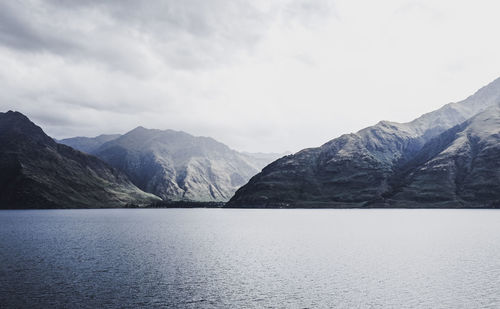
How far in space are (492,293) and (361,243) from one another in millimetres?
73893

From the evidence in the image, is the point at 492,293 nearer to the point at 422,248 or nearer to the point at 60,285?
the point at 422,248

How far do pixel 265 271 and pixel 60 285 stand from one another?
41.9m

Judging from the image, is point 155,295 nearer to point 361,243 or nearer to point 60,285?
point 60,285

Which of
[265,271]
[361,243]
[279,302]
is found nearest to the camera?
[279,302]

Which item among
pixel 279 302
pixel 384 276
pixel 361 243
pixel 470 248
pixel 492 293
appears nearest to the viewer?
pixel 279 302

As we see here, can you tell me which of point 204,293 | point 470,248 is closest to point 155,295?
point 204,293

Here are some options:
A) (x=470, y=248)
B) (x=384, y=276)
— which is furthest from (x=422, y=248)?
(x=384, y=276)

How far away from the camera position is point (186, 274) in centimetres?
8125

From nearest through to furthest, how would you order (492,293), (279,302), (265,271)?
(279,302)
(492,293)
(265,271)

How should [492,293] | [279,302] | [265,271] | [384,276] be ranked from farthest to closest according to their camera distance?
[265,271] < [384,276] < [492,293] < [279,302]

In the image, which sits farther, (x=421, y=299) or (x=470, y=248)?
(x=470, y=248)

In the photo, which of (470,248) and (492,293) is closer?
(492,293)

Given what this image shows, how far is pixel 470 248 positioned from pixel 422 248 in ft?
45.8

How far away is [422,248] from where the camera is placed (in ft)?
403
